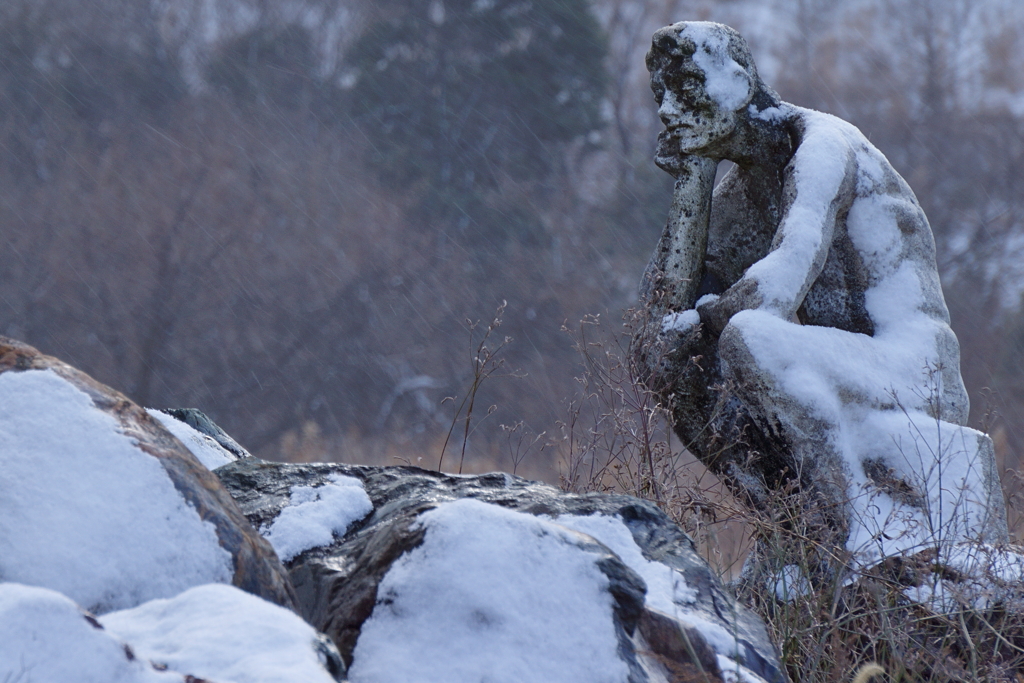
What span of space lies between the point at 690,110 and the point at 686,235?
414 mm

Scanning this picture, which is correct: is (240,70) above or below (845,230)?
above

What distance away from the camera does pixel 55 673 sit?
1.24 meters

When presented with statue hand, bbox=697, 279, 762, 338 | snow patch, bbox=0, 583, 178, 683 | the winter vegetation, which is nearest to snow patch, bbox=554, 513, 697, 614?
snow patch, bbox=0, 583, 178, 683

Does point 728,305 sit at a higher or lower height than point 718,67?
lower

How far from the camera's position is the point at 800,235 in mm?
3176

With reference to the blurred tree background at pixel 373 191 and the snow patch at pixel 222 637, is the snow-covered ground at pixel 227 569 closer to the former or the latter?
the snow patch at pixel 222 637

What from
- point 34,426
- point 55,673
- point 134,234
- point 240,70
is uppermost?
point 240,70

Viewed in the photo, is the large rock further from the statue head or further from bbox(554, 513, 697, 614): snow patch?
the statue head

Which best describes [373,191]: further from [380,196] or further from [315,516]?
[315,516]

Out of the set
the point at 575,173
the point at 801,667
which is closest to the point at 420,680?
the point at 801,667

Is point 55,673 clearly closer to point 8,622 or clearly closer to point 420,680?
point 8,622

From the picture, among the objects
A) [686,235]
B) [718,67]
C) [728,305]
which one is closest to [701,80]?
[718,67]

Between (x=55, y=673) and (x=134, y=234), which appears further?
(x=134, y=234)

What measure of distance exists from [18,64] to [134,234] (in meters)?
4.10
